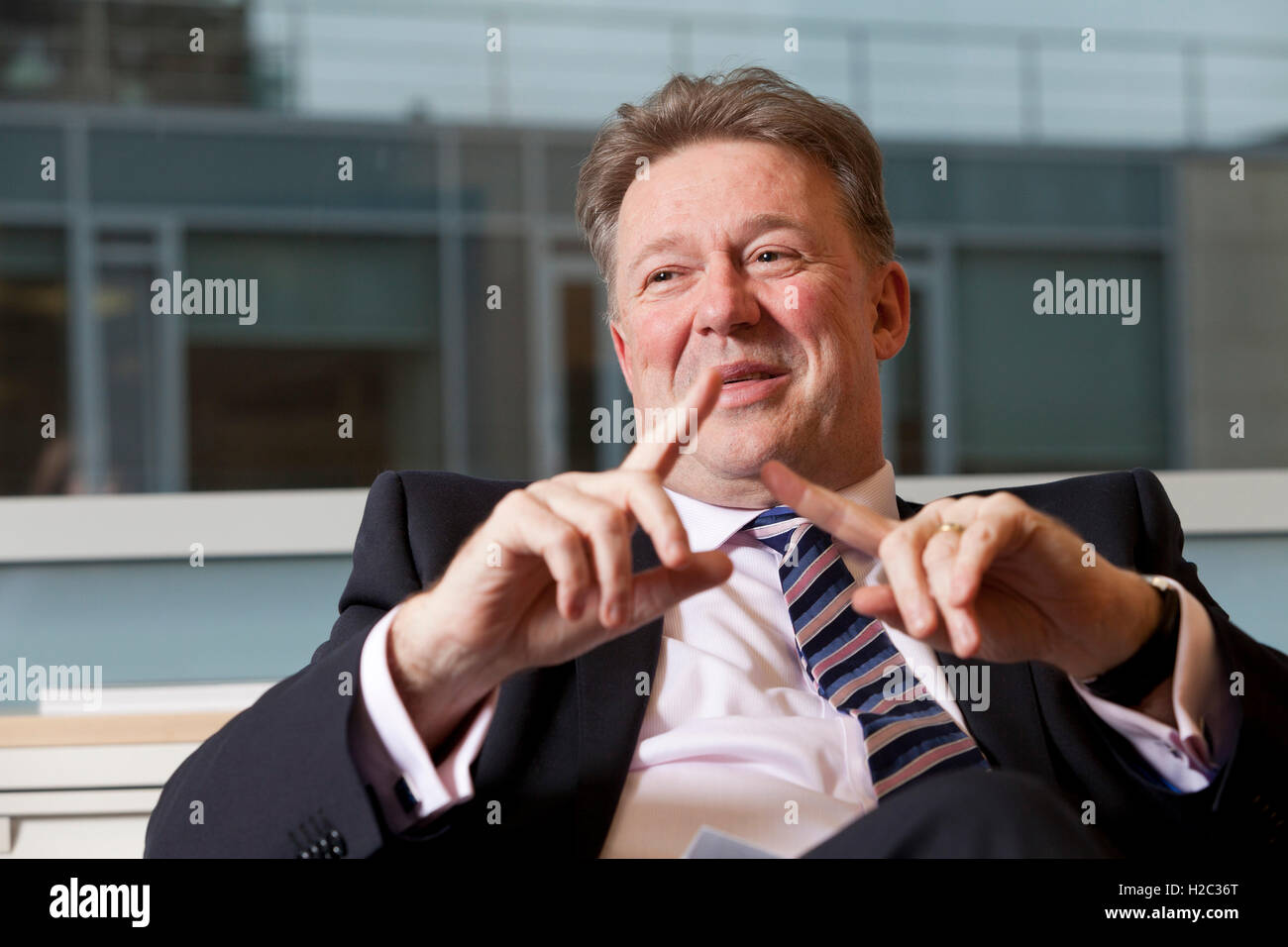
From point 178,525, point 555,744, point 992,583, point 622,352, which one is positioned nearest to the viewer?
point 992,583

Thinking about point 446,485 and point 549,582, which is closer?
point 549,582

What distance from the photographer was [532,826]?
117 centimetres

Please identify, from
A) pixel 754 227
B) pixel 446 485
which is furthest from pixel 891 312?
pixel 446 485

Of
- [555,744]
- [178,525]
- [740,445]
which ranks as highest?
[740,445]

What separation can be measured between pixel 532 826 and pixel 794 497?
0.48 m

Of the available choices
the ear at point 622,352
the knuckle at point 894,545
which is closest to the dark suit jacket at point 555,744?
the ear at point 622,352

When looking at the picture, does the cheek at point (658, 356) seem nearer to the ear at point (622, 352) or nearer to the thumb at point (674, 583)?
the ear at point (622, 352)

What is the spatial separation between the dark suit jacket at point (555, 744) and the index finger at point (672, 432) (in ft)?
1.06

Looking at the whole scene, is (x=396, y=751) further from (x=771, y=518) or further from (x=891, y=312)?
(x=891, y=312)

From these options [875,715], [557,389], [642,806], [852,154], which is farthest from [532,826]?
[557,389]

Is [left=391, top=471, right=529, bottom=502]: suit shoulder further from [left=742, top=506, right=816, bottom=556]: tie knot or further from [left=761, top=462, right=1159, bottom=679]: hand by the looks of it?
[left=761, top=462, right=1159, bottom=679]: hand

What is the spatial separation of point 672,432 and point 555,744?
0.43 m

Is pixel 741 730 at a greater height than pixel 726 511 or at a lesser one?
lesser

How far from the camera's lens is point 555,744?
3.98 feet
